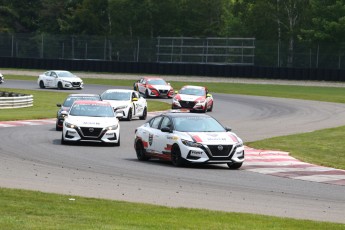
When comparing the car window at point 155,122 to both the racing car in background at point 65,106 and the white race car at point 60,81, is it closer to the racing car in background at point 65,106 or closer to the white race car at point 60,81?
the racing car in background at point 65,106

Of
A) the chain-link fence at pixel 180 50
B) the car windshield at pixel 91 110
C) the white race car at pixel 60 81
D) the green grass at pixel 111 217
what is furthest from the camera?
the chain-link fence at pixel 180 50

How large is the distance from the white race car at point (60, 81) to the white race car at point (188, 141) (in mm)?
40627

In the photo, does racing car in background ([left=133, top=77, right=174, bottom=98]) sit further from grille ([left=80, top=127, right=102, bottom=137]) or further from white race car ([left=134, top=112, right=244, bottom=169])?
white race car ([left=134, top=112, right=244, bottom=169])

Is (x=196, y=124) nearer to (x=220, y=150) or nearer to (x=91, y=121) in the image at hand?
(x=220, y=150)

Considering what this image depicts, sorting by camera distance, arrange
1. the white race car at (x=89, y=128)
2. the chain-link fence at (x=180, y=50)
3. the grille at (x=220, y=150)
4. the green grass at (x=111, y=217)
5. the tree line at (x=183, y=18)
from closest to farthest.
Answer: the green grass at (x=111, y=217)
the grille at (x=220, y=150)
the white race car at (x=89, y=128)
the chain-link fence at (x=180, y=50)
the tree line at (x=183, y=18)

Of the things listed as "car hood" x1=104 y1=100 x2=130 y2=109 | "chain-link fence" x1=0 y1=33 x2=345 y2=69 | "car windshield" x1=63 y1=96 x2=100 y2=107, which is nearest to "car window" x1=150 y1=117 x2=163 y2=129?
"car windshield" x1=63 y1=96 x2=100 y2=107

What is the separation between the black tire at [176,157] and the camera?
22094mm

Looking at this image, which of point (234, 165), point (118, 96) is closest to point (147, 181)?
point (234, 165)

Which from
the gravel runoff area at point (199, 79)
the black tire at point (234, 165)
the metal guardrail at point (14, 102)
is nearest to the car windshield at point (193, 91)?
the metal guardrail at point (14, 102)

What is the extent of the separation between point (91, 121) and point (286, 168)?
6981 mm

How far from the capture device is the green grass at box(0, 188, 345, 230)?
1195cm

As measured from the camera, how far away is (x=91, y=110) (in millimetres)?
28750

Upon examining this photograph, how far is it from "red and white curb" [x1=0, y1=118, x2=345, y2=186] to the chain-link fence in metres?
47.8

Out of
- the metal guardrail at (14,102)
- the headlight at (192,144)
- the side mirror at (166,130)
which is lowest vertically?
the metal guardrail at (14,102)
